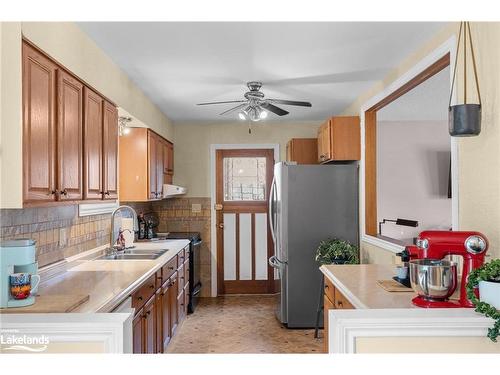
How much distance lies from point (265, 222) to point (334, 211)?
1.64m

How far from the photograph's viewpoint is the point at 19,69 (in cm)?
193

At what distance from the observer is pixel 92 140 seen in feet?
9.26

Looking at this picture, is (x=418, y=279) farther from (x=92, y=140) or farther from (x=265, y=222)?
(x=265, y=222)

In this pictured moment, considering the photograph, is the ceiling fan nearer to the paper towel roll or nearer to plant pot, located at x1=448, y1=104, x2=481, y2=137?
the paper towel roll

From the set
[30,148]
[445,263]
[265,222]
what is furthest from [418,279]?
[265,222]

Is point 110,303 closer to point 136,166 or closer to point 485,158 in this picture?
point 485,158

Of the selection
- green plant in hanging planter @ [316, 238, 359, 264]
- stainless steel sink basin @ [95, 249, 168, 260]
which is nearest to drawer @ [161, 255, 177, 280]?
stainless steel sink basin @ [95, 249, 168, 260]

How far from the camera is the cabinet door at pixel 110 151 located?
122 inches

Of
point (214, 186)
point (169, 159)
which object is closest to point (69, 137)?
point (169, 159)

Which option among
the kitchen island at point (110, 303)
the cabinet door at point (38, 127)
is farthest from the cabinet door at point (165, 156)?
the cabinet door at point (38, 127)

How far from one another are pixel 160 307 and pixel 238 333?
3.94ft

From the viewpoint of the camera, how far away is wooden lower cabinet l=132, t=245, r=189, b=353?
9.16 ft

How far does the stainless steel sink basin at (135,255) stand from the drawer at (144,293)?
0.50 meters

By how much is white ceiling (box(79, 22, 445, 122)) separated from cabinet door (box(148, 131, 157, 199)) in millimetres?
449
